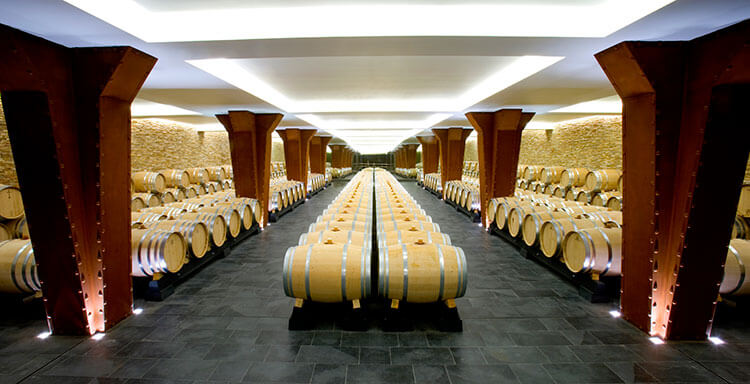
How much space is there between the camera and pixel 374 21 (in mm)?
3041

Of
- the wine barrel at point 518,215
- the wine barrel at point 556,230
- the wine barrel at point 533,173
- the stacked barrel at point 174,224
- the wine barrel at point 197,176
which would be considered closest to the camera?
the stacked barrel at point 174,224

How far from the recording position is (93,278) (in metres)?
3.41

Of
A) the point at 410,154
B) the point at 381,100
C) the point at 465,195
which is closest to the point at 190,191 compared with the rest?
the point at 381,100

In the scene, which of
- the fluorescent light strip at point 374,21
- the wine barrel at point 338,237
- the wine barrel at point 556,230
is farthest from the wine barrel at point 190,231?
the wine barrel at point 556,230

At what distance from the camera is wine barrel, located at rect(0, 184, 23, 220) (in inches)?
194

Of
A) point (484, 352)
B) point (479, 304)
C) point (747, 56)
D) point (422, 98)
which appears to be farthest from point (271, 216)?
point (747, 56)

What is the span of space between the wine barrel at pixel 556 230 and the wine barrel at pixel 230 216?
6.10 metres

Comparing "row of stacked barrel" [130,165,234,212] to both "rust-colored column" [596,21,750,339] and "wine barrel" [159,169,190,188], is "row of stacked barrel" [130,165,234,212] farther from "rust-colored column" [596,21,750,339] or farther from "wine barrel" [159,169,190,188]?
"rust-colored column" [596,21,750,339]

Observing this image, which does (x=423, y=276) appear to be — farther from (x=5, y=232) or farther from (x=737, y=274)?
(x=5, y=232)

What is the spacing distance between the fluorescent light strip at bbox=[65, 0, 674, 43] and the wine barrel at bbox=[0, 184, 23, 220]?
448 centimetres

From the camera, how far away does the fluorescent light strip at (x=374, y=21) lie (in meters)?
2.96

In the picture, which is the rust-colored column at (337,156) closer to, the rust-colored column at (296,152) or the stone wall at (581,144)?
the rust-colored column at (296,152)

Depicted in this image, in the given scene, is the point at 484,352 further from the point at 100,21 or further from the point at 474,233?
the point at 474,233

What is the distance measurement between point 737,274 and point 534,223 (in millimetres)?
2512
